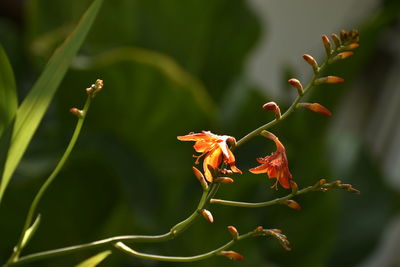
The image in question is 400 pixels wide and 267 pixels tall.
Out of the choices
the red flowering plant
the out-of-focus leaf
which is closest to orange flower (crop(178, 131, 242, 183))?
the red flowering plant

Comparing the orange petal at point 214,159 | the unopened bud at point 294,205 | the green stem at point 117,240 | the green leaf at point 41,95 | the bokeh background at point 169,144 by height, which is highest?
the green leaf at point 41,95

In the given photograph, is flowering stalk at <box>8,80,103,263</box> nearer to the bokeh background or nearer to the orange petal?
the orange petal

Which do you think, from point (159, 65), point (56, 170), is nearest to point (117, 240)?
point (56, 170)

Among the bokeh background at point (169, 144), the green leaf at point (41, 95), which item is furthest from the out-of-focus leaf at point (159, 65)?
the green leaf at point (41, 95)

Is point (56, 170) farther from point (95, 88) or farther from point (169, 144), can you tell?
point (169, 144)

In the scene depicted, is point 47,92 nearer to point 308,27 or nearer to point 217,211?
point 217,211

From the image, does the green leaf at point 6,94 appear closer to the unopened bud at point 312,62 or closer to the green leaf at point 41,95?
the green leaf at point 41,95

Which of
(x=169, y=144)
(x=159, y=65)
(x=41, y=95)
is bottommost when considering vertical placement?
(x=169, y=144)
